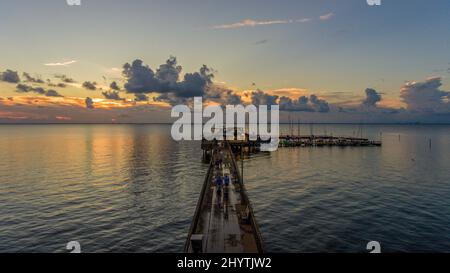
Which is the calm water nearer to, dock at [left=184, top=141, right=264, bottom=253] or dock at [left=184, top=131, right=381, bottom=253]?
dock at [left=184, top=131, right=381, bottom=253]

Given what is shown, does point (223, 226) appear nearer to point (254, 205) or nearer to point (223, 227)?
point (223, 227)

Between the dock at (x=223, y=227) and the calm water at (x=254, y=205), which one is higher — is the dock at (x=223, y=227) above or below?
above

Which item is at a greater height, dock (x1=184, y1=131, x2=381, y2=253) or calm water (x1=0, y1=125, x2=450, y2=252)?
dock (x1=184, y1=131, x2=381, y2=253)

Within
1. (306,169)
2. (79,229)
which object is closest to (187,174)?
(306,169)

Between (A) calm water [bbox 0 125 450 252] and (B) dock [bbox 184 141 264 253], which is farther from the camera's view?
(A) calm water [bbox 0 125 450 252]

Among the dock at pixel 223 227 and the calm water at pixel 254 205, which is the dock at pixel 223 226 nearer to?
the dock at pixel 223 227

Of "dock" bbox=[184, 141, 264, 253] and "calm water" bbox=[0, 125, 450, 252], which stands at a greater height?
"dock" bbox=[184, 141, 264, 253]

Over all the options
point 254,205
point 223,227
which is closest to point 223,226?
point 223,227

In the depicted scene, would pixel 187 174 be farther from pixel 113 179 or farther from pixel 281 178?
pixel 281 178

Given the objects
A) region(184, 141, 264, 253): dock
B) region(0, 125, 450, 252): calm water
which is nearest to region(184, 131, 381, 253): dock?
region(184, 141, 264, 253): dock

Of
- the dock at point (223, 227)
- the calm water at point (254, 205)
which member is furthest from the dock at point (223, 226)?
the calm water at point (254, 205)

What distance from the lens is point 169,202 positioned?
40.5 meters

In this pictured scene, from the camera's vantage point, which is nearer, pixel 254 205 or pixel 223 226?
pixel 223 226
